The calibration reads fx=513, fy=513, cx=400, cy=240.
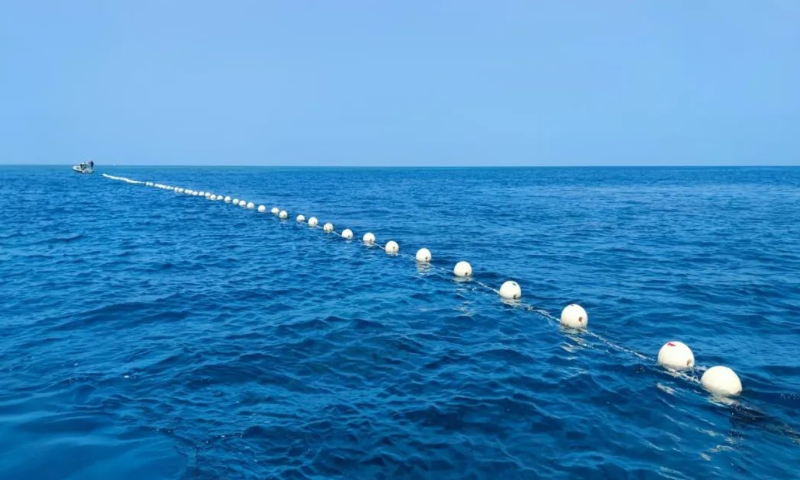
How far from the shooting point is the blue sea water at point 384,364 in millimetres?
8992

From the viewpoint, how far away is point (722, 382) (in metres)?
11.7

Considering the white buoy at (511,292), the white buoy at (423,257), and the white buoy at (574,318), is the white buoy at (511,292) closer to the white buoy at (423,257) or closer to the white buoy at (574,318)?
the white buoy at (574,318)

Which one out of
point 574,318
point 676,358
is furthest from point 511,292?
point 676,358

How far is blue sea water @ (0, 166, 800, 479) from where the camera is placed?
8992mm

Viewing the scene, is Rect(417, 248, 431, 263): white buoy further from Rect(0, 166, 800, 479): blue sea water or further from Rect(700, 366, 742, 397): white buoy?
Rect(700, 366, 742, 397): white buoy

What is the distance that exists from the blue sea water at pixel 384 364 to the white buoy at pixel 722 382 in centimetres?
33

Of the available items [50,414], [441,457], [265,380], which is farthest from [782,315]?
[50,414]

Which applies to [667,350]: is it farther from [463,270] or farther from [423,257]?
[423,257]

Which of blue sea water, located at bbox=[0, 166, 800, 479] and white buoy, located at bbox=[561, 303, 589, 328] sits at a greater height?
white buoy, located at bbox=[561, 303, 589, 328]

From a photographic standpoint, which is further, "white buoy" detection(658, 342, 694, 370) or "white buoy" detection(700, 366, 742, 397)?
"white buoy" detection(658, 342, 694, 370)

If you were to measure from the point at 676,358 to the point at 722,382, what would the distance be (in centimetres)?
136

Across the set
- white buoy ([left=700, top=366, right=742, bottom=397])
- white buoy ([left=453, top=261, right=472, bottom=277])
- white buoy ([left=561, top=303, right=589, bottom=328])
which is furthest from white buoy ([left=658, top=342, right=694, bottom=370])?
white buoy ([left=453, top=261, right=472, bottom=277])

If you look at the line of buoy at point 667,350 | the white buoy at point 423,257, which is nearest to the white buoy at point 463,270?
the line of buoy at point 667,350

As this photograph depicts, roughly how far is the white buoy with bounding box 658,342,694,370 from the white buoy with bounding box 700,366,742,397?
Answer: 0.98m
